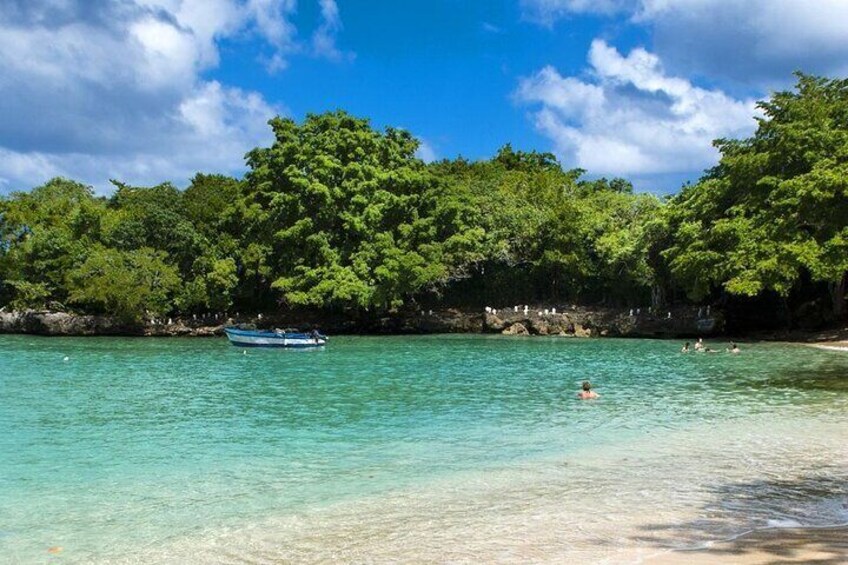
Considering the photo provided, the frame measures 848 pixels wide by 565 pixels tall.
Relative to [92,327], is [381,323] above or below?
above

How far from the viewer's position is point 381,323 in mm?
53094

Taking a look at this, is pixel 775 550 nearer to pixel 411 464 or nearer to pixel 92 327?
pixel 411 464

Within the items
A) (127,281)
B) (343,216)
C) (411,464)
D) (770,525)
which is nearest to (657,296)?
(343,216)

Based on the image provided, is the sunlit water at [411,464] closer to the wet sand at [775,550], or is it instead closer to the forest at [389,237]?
the wet sand at [775,550]

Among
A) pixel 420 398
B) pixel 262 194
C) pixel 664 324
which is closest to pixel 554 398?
pixel 420 398

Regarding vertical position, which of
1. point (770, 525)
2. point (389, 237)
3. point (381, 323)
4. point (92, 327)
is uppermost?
point (389, 237)

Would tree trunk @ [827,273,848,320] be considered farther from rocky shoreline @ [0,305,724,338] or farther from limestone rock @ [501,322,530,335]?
limestone rock @ [501,322,530,335]

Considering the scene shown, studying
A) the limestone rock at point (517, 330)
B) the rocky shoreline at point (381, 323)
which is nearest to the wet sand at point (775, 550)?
the rocky shoreline at point (381, 323)

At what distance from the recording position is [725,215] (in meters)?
43.5

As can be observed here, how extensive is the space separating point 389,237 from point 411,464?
3731 cm

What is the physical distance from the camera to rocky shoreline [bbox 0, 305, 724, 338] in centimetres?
4888

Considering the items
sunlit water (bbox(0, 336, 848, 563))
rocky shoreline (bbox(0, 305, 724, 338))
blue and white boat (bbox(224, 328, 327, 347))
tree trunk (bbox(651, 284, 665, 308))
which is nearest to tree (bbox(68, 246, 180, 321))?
rocky shoreline (bbox(0, 305, 724, 338))

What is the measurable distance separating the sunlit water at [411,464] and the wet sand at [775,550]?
39 centimetres

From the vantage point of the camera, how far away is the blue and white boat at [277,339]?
123ft
